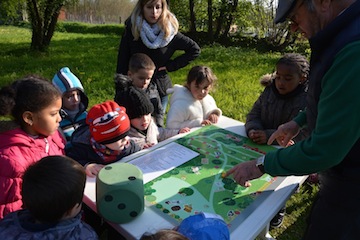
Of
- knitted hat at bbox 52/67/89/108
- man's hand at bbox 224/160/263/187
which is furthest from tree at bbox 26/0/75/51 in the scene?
man's hand at bbox 224/160/263/187

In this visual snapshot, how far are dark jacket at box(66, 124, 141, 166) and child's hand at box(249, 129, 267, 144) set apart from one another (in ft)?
2.67

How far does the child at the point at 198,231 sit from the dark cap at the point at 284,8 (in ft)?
2.67

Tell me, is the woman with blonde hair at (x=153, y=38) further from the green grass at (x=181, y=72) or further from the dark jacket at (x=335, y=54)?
the dark jacket at (x=335, y=54)

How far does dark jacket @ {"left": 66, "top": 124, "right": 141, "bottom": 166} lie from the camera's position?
194 centimetres

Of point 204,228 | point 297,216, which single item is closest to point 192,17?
point 297,216

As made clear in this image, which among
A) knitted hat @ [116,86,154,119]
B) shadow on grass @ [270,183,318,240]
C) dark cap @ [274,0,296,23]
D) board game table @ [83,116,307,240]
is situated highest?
dark cap @ [274,0,296,23]

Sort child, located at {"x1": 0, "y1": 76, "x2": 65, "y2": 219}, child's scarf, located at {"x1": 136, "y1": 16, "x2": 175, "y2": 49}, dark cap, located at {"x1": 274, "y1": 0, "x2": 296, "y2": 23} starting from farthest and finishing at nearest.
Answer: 1. child's scarf, located at {"x1": 136, "y1": 16, "x2": 175, "y2": 49}
2. child, located at {"x1": 0, "y1": 76, "x2": 65, "y2": 219}
3. dark cap, located at {"x1": 274, "y1": 0, "x2": 296, "y2": 23}

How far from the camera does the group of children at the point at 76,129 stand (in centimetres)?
131

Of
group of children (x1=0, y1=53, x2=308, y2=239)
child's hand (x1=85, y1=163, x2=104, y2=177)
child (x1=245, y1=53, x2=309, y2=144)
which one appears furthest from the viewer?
child (x1=245, y1=53, x2=309, y2=144)

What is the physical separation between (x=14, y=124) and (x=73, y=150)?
37 cm

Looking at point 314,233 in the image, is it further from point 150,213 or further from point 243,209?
point 150,213

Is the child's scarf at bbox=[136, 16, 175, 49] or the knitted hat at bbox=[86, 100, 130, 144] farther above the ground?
the child's scarf at bbox=[136, 16, 175, 49]

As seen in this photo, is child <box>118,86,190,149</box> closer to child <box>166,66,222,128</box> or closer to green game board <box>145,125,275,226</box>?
green game board <box>145,125,275,226</box>

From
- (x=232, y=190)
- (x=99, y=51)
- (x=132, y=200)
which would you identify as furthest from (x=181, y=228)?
(x=99, y=51)
